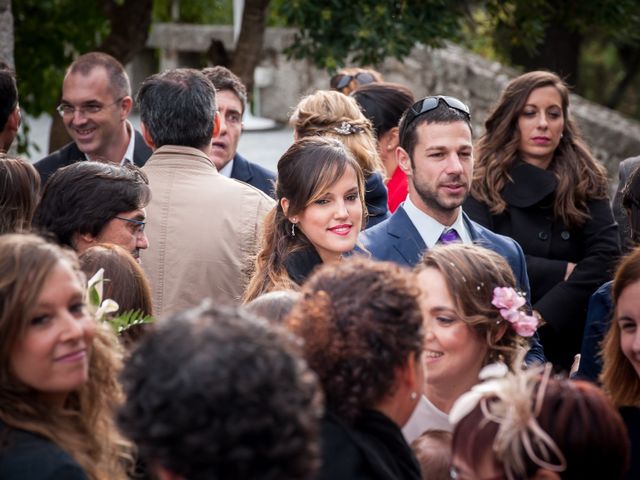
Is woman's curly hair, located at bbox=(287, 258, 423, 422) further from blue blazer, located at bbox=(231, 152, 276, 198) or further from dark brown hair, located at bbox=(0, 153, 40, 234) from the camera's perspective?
blue blazer, located at bbox=(231, 152, 276, 198)

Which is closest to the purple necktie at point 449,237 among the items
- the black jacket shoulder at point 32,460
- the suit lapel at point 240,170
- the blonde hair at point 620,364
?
the blonde hair at point 620,364

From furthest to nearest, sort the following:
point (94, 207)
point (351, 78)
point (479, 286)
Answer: point (351, 78), point (94, 207), point (479, 286)

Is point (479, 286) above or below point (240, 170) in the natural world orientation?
above

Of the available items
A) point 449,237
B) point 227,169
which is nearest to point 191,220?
point 449,237

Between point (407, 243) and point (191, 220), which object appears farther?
point (191, 220)

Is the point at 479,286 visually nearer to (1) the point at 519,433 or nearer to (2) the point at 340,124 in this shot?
(1) the point at 519,433

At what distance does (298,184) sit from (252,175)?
1742 millimetres

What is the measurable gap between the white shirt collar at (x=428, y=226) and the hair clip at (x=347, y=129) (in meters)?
0.72

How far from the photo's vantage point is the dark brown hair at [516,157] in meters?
5.90

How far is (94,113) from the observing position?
248 inches

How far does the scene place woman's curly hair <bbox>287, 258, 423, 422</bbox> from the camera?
259cm

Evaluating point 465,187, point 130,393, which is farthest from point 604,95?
point 130,393

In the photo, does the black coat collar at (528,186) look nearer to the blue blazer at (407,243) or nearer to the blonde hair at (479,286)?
the blue blazer at (407,243)

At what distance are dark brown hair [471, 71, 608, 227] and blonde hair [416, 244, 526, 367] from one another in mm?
1801
